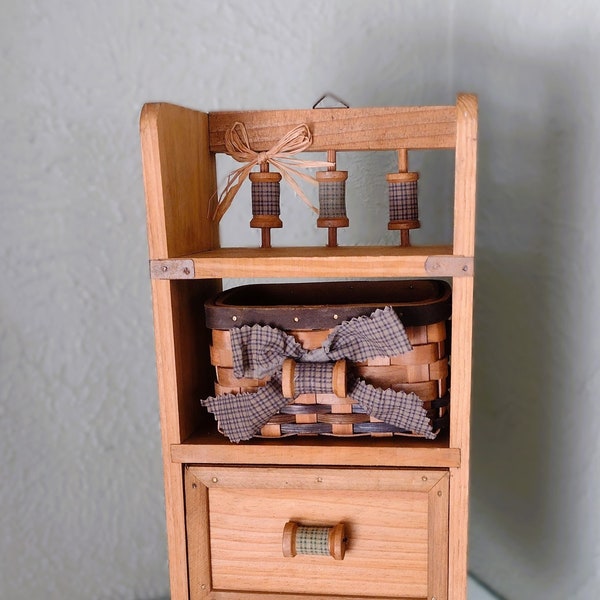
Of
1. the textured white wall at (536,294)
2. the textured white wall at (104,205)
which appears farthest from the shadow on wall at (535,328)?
the textured white wall at (104,205)

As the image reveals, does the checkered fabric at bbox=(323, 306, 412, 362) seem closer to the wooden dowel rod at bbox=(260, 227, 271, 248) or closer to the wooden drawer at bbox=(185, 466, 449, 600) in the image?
the wooden drawer at bbox=(185, 466, 449, 600)

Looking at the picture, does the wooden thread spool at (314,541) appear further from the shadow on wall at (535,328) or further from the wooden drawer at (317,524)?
the shadow on wall at (535,328)

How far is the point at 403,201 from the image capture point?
1163mm

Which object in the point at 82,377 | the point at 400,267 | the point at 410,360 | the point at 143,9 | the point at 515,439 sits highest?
the point at 143,9

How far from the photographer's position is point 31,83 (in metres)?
1.39

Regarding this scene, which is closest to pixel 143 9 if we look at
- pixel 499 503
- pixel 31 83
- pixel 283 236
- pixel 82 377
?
pixel 31 83

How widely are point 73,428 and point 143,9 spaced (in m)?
0.84

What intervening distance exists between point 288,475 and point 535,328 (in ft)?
1.92

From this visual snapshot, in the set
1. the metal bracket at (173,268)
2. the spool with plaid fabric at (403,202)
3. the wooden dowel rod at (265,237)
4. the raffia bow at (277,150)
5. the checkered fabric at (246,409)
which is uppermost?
the raffia bow at (277,150)

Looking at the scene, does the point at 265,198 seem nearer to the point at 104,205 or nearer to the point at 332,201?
the point at 332,201

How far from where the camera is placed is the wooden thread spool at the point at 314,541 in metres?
0.99

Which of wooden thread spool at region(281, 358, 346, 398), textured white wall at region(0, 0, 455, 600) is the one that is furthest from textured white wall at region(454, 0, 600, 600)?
wooden thread spool at region(281, 358, 346, 398)

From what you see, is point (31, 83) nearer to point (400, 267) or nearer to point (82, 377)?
point (82, 377)

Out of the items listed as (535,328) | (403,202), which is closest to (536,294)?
(535,328)
